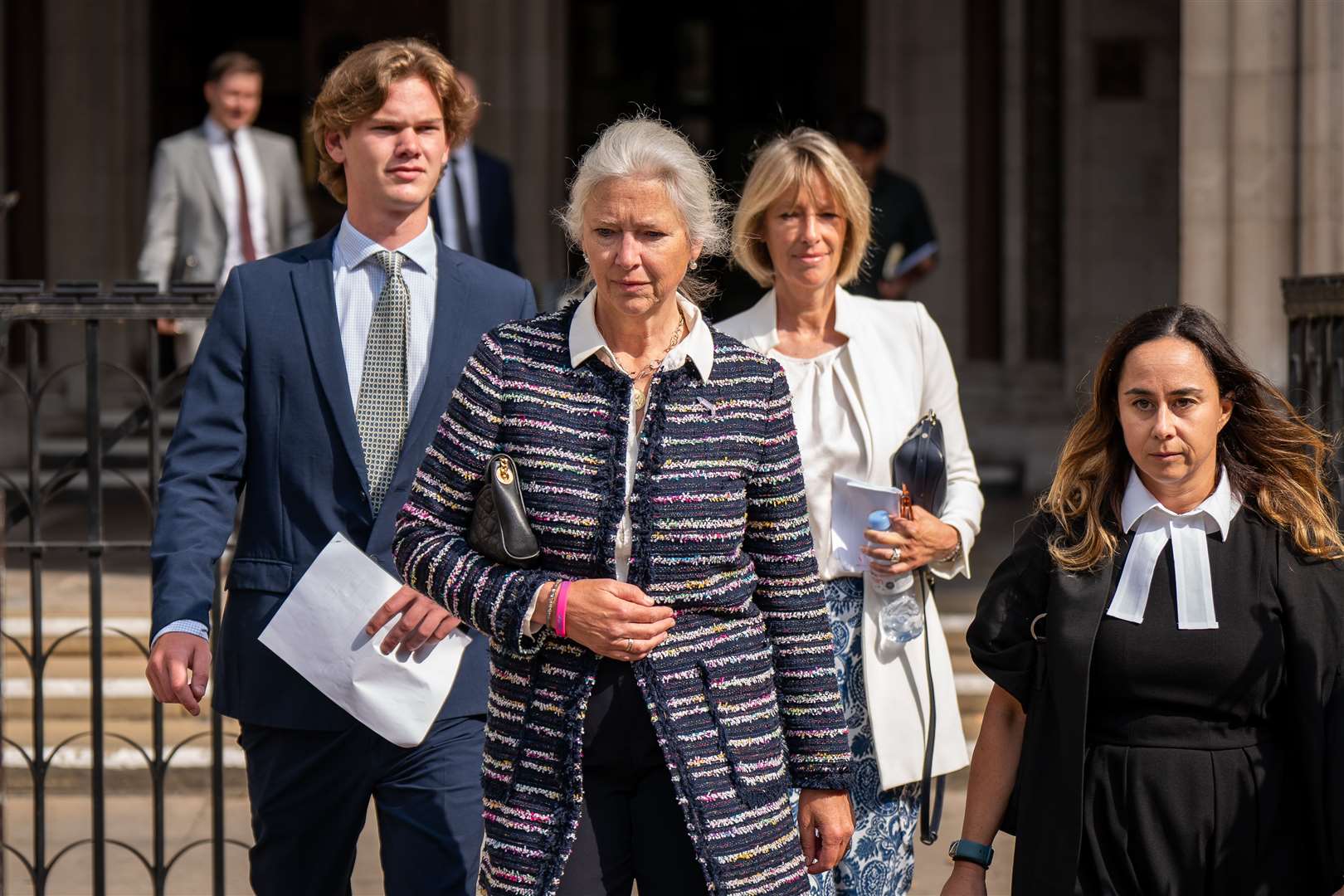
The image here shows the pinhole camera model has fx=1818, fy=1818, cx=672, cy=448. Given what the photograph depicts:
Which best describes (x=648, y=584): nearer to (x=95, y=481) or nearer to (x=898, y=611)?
(x=898, y=611)

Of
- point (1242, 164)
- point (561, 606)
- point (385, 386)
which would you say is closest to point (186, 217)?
point (1242, 164)

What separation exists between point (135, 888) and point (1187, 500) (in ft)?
12.9

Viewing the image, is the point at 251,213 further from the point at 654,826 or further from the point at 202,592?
the point at 654,826

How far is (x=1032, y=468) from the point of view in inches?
445

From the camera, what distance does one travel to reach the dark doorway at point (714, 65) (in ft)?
42.2

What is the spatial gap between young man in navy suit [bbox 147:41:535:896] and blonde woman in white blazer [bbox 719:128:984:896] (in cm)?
89

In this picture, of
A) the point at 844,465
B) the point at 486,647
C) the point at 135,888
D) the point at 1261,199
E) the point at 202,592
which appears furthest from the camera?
the point at 1261,199

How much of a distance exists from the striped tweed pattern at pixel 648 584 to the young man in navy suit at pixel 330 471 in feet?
1.73

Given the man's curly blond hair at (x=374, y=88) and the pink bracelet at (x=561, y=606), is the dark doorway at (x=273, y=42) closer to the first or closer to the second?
the man's curly blond hair at (x=374, y=88)

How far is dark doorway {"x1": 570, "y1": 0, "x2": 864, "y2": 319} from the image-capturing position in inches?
506

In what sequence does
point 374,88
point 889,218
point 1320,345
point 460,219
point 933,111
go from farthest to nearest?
point 933,111, point 889,218, point 460,219, point 1320,345, point 374,88

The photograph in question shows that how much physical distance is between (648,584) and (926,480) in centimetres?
129

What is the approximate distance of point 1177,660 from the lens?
2951 millimetres

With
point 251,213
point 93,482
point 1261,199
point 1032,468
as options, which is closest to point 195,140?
point 251,213
